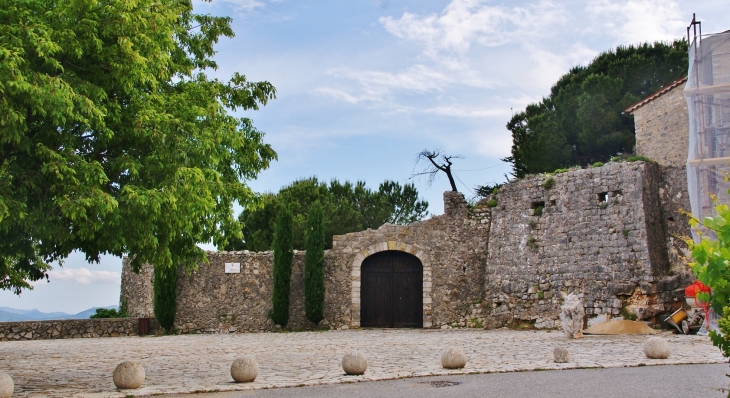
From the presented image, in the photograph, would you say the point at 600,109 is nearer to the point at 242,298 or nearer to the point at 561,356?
the point at 242,298

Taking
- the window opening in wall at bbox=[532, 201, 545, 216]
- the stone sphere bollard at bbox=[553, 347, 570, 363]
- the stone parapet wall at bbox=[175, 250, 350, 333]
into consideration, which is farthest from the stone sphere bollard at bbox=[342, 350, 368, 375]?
the stone parapet wall at bbox=[175, 250, 350, 333]

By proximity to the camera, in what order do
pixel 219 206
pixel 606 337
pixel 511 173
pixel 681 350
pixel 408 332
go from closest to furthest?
pixel 219 206 < pixel 681 350 < pixel 606 337 < pixel 408 332 < pixel 511 173

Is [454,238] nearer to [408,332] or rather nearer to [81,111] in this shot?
[408,332]

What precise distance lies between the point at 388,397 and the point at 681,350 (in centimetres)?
651

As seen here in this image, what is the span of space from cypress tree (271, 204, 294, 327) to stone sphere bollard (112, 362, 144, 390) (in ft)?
37.6

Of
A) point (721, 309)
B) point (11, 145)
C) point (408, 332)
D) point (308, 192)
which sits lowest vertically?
point (408, 332)

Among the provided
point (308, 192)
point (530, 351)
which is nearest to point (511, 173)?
point (308, 192)

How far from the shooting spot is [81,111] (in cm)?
791

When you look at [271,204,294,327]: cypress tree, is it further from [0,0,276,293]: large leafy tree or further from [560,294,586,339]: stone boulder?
[0,0,276,293]: large leafy tree

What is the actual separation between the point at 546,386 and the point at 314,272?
40.6 ft

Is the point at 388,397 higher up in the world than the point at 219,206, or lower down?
lower down

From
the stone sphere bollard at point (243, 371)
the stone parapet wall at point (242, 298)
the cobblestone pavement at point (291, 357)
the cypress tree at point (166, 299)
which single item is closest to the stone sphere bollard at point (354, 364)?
the cobblestone pavement at point (291, 357)

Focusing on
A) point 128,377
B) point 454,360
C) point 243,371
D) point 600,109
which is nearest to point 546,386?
point 454,360

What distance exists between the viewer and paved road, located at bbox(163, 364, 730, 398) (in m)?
7.32
